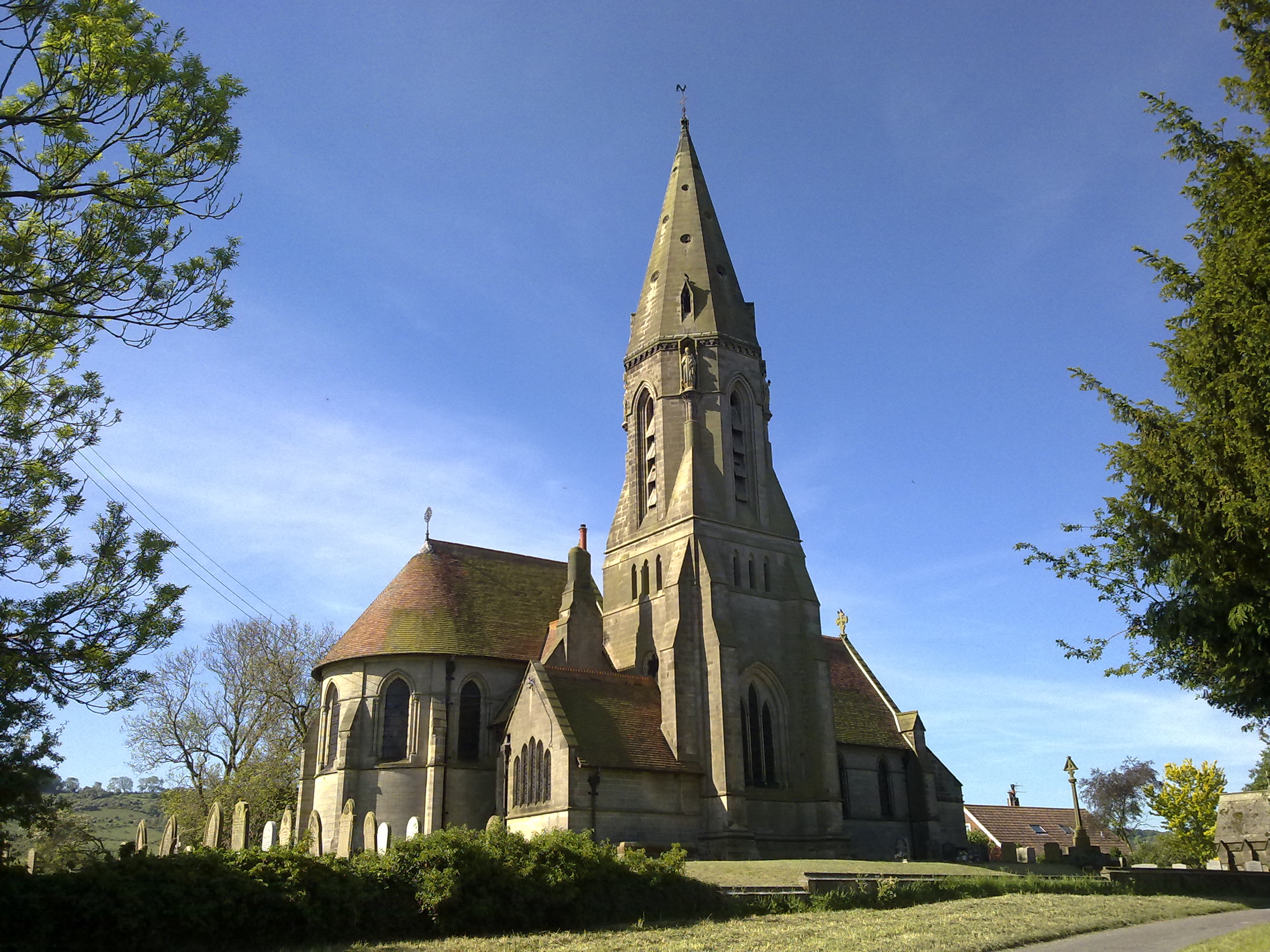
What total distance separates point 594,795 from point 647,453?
15.5 meters

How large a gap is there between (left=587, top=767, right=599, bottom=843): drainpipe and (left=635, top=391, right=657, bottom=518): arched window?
40.3 ft

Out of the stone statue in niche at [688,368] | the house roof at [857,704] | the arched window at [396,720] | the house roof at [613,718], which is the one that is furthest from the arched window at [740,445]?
the arched window at [396,720]

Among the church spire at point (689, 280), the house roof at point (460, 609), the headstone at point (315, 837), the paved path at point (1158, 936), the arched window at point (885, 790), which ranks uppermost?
the church spire at point (689, 280)

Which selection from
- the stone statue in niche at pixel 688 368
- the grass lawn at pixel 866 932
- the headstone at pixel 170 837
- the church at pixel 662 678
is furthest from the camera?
the stone statue in niche at pixel 688 368

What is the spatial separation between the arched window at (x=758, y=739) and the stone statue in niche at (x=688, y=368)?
12.2 meters

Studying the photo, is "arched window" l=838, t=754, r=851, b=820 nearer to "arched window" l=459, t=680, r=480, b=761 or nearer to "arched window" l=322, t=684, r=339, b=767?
"arched window" l=459, t=680, r=480, b=761

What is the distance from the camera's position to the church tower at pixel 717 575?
112ft

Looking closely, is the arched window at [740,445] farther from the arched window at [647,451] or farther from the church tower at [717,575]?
the arched window at [647,451]

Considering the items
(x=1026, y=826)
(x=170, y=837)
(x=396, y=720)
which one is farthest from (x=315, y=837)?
(x=1026, y=826)

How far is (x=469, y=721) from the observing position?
37.2m

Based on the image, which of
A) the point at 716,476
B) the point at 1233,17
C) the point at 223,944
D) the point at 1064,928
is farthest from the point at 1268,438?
the point at 716,476

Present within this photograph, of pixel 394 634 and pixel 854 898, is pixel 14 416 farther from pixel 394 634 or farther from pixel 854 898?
pixel 394 634

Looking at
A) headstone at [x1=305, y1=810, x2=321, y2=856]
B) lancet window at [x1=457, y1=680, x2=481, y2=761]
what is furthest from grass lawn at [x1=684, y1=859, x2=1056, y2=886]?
lancet window at [x1=457, y1=680, x2=481, y2=761]

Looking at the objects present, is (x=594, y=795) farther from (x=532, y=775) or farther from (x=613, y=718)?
(x=613, y=718)
